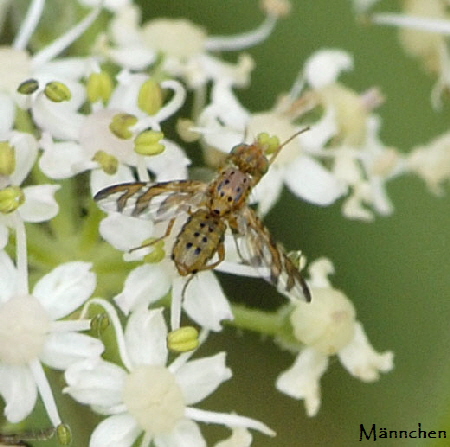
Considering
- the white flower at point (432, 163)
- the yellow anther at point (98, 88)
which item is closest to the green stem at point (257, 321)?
the yellow anther at point (98, 88)

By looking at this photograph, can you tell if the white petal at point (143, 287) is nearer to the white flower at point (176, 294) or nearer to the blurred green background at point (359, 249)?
the white flower at point (176, 294)

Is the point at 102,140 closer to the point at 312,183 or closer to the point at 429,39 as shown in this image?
the point at 312,183

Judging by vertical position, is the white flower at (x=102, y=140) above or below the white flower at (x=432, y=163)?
above

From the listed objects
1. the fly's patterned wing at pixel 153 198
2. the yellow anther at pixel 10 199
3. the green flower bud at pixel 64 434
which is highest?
the yellow anther at pixel 10 199

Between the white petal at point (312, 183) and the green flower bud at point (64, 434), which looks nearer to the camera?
the green flower bud at point (64, 434)

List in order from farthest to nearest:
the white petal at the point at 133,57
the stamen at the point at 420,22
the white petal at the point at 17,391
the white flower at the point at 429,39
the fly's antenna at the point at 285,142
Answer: the white flower at the point at 429,39 → the stamen at the point at 420,22 → the white petal at the point at 133,57 → the fly's antenna at the point at 285,142 → the white petal at the point at 17,391

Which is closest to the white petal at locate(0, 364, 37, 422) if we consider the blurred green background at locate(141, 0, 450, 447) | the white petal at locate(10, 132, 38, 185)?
the white petal at locate(10, 132, 38, 185)

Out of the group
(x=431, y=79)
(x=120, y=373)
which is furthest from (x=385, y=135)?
(x=120, y=373)

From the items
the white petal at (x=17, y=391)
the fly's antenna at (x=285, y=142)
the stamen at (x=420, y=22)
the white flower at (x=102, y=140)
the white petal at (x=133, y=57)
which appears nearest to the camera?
the white petal at (x=17, y=391)
